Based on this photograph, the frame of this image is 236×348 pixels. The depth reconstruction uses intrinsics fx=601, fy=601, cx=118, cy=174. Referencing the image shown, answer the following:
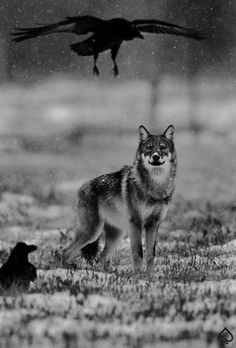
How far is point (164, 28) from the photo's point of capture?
8.92 metres

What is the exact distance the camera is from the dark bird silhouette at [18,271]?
7.74 metres

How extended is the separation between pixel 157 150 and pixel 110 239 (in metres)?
2.10

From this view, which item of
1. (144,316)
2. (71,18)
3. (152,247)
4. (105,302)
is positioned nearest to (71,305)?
(105,302)

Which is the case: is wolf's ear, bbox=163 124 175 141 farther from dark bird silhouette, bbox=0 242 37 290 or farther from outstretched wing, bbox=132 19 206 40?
dark bird silhouette, bbox=0 242 37 290

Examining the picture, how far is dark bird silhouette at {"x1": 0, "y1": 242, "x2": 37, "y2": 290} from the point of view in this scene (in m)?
7.74

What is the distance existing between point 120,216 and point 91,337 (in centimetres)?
385

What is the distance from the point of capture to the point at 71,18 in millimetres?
8461

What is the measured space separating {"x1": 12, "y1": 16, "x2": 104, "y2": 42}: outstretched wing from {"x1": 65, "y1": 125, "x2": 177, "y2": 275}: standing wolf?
1.65m

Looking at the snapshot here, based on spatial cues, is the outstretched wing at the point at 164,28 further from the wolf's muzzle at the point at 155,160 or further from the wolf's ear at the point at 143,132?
the wolf's muzzle at the point at 155,160

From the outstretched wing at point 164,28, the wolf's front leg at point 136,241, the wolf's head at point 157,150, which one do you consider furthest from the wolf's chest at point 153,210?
the outstretched wing at point 164,28

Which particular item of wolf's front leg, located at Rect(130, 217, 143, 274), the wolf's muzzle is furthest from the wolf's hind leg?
the wolf's muzzle

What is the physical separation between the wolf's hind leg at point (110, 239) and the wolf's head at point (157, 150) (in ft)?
5.10

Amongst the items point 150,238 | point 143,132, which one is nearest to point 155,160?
point 143,132

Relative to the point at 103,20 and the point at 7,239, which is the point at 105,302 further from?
the point at 7,239
